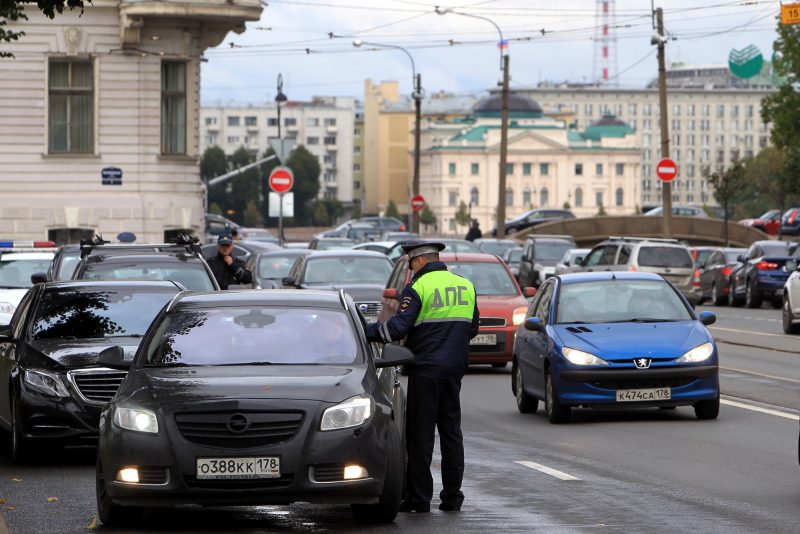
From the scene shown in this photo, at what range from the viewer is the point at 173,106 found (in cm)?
4847

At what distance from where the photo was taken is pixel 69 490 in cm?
1236

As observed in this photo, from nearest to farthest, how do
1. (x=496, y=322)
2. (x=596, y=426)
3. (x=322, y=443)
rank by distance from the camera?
(x=322, y=443) < (x=596, y=426) < (x=496, y=322)

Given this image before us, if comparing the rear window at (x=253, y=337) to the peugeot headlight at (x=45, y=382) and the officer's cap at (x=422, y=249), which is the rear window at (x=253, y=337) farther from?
the peugeot headlight at (x=45, y=382)

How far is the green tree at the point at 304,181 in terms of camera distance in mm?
190375

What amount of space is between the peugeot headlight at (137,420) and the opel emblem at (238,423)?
16.4 inches

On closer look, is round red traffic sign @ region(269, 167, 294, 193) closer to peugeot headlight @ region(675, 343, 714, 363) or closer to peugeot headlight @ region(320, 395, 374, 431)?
peugeot headlight @ region(675, 343, 714, 363)

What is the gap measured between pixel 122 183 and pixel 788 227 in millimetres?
42659

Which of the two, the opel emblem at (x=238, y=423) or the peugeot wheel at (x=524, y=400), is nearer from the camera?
the opel emblem at (x=238, y=423)

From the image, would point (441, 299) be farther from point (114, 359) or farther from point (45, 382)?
point (45, 382)

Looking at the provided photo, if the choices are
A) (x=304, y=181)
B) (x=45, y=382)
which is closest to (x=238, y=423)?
(x=45, y=382)

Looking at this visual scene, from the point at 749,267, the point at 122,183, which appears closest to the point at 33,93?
the point at 122,183

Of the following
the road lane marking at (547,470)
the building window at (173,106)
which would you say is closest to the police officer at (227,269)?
the road lane marking at (547,470)

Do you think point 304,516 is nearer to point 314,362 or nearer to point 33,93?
point 314,362

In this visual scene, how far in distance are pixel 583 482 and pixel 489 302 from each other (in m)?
12.1
